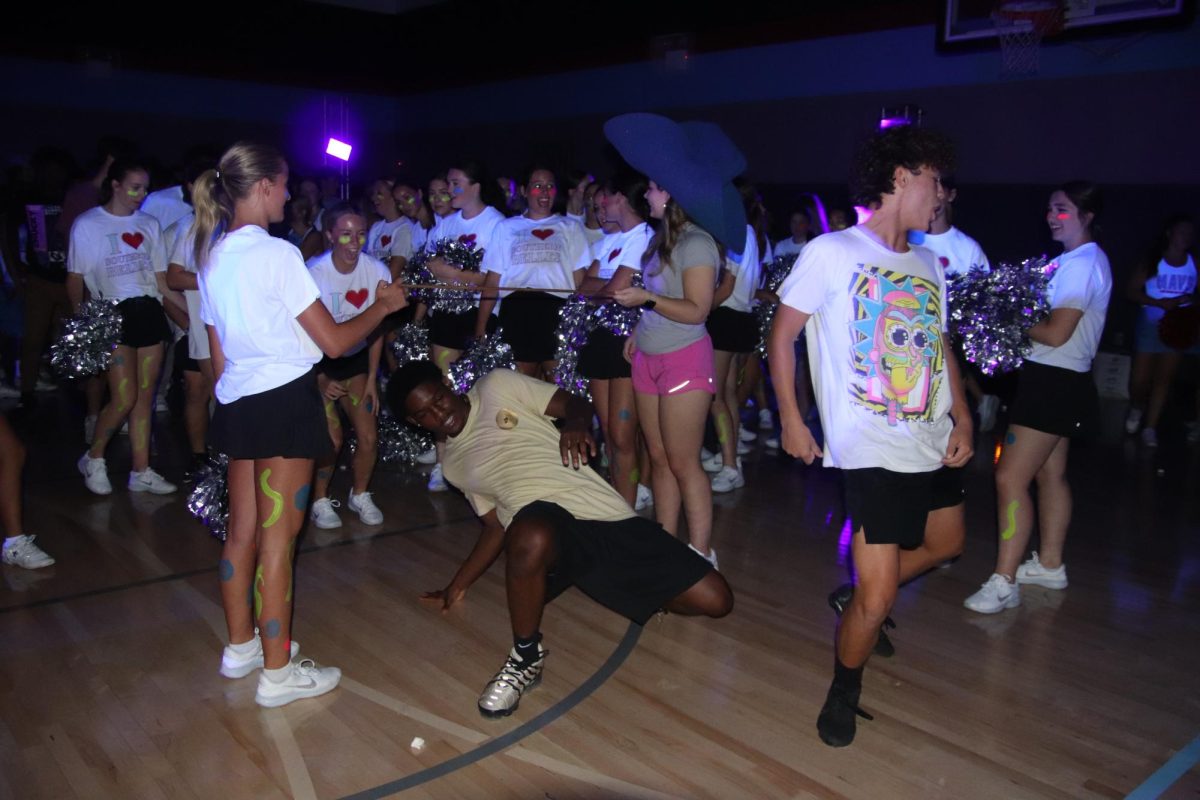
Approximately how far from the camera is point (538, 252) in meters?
5.60

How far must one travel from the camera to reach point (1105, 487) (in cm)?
617

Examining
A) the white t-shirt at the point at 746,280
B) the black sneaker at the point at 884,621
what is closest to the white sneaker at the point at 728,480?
the white t-shirt at the point at 746,280

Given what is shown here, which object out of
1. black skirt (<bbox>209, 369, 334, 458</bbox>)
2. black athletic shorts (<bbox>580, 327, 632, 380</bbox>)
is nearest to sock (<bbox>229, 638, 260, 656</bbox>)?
black skirt (<bbox>209, 369, 334, 458</bbox>)

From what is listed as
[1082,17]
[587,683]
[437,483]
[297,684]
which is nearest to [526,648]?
[587,683]

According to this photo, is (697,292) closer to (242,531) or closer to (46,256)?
(242,531)

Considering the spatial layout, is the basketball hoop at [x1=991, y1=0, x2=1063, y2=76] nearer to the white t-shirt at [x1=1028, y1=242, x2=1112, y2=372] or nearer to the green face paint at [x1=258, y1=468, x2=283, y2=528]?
the white t-shirt at [x1=1028, y1=242, x2=1112, y2=372]

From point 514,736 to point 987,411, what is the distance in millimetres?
5919

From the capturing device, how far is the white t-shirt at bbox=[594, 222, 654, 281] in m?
4.56

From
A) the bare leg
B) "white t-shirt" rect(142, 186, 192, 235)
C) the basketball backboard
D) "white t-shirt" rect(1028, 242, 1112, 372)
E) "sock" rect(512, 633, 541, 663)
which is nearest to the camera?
"sock" rect(512, 633, 541, 663)

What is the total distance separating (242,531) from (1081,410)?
3.24 metres

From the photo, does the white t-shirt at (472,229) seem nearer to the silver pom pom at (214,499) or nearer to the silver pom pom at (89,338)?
the silver pom pom at (89,338)

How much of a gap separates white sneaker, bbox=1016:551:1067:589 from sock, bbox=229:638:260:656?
3.17 m

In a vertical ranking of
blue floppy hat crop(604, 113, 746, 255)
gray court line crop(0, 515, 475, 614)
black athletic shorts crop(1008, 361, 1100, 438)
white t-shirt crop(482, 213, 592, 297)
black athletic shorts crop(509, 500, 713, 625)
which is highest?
blue floppy hat crop(604, 113, 746, 255)

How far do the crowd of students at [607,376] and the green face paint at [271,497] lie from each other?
0.5 inches
